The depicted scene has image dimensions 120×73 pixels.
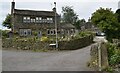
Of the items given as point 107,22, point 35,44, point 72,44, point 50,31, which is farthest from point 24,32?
point 107,22

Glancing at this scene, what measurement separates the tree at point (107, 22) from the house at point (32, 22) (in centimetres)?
1651

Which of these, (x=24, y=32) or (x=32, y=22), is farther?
(x=32, y=22)

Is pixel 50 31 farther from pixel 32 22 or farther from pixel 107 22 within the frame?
pixel 107 22

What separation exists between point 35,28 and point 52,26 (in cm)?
375

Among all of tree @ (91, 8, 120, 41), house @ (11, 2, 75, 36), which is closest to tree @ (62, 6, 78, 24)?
house @ (11, 2, 75, 36)

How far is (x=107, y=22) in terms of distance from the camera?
118ft

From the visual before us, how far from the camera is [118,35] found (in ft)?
111

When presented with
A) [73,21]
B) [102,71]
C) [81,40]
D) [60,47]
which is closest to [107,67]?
[102,71]

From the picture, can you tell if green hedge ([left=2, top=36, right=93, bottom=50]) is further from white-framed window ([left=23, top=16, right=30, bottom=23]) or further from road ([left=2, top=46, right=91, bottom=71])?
white-framed window ([left=23, top=16, right=30, bottom=23])

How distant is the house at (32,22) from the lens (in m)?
51.2

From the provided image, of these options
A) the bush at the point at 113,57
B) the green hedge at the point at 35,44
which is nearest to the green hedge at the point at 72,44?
the green hedge at the point at 35,44

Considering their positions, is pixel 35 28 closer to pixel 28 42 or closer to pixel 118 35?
pixel 28 42

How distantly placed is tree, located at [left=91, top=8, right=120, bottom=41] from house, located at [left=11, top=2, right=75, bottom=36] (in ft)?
54.2

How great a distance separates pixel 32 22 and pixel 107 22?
68.8 ft
